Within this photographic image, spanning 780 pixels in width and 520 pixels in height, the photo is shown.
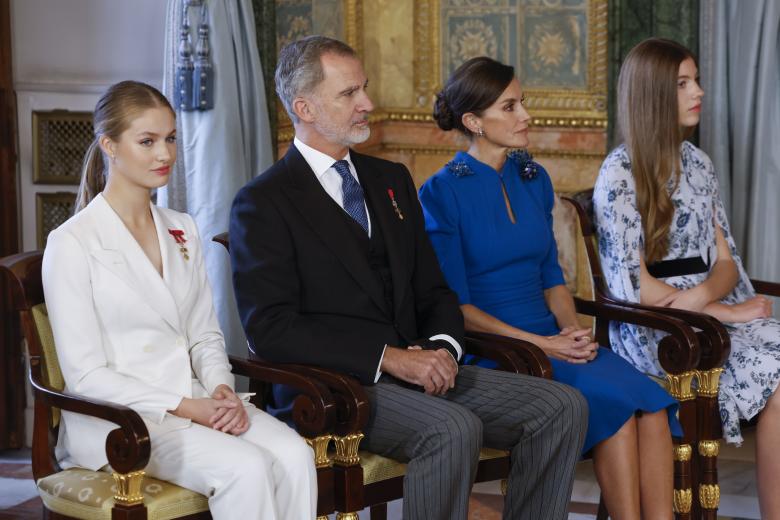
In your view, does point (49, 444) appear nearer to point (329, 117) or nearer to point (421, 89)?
point (329, 117)

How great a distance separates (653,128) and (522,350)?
40.0 inches

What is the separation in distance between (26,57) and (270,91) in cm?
98

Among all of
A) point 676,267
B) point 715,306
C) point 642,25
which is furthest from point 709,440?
point 642,25

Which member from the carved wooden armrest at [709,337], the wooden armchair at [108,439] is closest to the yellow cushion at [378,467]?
the wooden armchair at [108,439]

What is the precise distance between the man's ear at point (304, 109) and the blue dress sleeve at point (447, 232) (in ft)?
1.75

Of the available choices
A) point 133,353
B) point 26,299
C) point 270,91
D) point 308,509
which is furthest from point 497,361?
point 270,91

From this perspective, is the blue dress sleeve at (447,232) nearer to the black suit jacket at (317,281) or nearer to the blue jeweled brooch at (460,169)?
the blue jeweled brooch at (460,169)

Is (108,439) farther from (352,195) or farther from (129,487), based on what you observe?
(352,195)

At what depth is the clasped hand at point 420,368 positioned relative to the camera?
3.06 metres

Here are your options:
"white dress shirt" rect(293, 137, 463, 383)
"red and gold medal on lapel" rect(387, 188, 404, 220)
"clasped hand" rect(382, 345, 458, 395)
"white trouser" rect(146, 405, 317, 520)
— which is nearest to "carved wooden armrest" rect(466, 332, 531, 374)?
"white dress shirt" rect(293, 137, 463, 383)

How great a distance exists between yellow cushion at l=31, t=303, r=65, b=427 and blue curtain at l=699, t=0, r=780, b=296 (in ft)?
10.1

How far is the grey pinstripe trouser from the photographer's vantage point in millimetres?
2854

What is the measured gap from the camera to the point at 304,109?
3.24m

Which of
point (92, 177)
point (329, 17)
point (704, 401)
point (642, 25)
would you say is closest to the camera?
point (92, 177)
